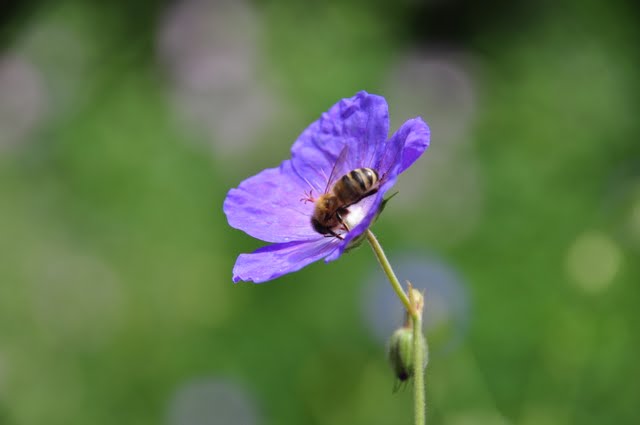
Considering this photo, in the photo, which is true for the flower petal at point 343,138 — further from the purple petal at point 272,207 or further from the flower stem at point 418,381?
the flower stem at point 418,381

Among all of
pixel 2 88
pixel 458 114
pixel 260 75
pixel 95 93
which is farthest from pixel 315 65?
pixel 2 88

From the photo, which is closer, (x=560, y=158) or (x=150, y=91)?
(x=560, y=158)

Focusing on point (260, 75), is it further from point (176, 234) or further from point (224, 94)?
point (176, 234)

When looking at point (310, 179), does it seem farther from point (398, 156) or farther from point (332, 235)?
point (398, 156)

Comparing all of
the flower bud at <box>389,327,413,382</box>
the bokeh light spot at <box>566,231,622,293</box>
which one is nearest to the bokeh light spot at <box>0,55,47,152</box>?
the bokeh light spot at <box>566,231,622,293</box>

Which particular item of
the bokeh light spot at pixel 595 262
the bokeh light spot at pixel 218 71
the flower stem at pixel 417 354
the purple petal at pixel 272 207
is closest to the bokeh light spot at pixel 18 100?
the bokeh light spot at pixel 218 71

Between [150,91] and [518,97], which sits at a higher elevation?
[150,91]
